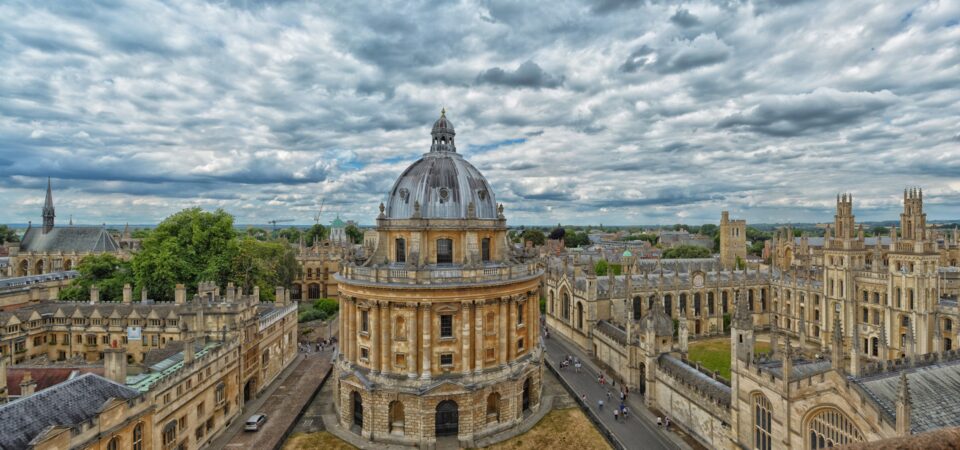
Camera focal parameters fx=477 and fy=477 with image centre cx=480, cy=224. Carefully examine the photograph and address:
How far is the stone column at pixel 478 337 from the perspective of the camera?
1377 inches

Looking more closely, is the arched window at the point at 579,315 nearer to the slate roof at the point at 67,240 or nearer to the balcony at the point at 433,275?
the balcony at the point at 433,275

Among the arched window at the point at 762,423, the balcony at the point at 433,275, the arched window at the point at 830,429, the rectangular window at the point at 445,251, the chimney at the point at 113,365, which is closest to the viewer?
the arched window at the point at 830,429

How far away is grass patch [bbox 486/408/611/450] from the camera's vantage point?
109 feet

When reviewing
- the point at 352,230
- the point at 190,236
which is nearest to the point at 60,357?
the point at 190,236

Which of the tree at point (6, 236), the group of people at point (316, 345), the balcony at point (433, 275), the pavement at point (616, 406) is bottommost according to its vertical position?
the pavement at point (616, 406)

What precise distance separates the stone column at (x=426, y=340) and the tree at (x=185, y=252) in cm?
3193

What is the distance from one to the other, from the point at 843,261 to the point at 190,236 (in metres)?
73.3

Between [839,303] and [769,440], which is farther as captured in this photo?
[839,303]

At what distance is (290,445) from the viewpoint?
33438mm

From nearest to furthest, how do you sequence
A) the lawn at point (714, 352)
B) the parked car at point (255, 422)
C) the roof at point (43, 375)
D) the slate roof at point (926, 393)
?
the slate roof at point (926, 393) → the roof at point (43, 375) → the parked car at point (255, 422) → the lawn at point (714, 352)

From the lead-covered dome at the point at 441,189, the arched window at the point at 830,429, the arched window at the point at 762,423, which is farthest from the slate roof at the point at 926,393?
the lead-covered dome at the point at 441,189

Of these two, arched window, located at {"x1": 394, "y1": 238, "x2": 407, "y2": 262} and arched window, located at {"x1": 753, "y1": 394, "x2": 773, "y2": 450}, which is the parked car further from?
arched window, located at {"x1": 753, "y1": 394, "x2": 773, "y2": 450}

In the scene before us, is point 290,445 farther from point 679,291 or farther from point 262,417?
point 679,291

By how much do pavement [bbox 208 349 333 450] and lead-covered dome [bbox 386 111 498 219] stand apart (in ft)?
59.2
